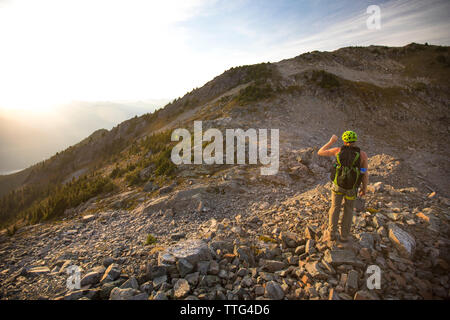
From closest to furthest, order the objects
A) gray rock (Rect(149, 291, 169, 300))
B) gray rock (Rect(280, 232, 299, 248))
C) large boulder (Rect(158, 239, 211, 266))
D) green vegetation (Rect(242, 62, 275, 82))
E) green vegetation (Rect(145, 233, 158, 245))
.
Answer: gray rock (Rect(149, 291, 169, 300)) < large boulder (Rect(158, 239, 211, 266)) < gray rock (Rect(280, 232, 299, 248)) < green vegetation (Rect(145, 233, 158, 245)) < green vegetation (Rect(242, 62, 275, 82))

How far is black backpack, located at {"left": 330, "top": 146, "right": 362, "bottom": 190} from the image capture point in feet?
15.4

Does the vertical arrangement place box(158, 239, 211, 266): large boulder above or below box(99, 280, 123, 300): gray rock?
above

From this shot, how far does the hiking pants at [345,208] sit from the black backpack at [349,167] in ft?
0.61

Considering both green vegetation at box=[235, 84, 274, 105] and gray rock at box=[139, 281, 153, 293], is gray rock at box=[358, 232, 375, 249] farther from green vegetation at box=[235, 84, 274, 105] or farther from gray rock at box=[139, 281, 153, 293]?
green vegetation at box=[235, 84, 274, 105]

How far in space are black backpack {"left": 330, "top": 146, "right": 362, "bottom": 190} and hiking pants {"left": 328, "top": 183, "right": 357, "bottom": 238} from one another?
19cm

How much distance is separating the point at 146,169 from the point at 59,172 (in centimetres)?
2607

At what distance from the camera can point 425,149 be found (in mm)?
16938

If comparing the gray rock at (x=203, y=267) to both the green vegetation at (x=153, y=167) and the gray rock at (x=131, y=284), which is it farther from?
the green vegetation at (x=153, y=167)

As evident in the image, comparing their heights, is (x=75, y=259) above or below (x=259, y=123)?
below

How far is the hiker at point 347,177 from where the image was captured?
4727 millimetres

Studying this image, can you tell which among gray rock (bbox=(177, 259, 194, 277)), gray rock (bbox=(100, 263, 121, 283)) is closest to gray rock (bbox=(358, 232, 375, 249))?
gray rock (bbox=(177, 259, 194, 277))

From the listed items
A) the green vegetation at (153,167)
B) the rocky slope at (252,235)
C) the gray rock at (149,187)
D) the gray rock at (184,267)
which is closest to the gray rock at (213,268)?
the rocky slope at (252,235)
